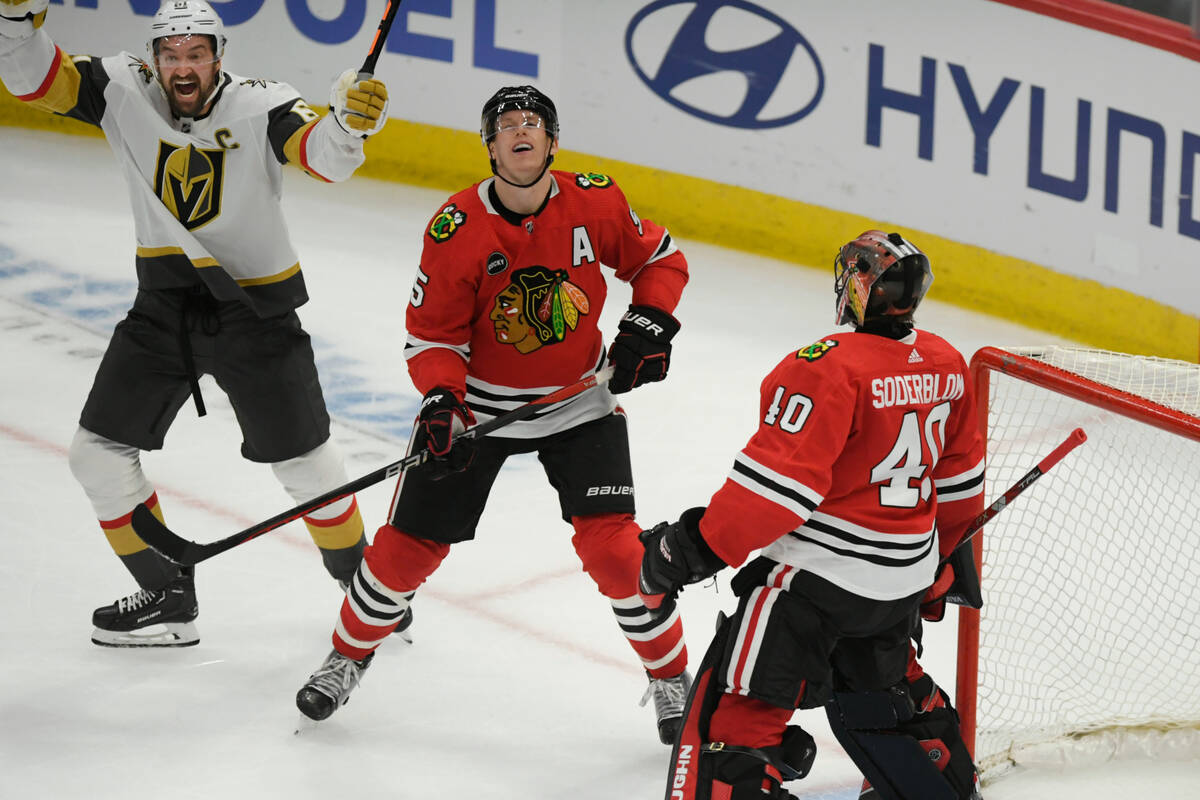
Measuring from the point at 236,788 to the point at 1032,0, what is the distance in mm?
3692

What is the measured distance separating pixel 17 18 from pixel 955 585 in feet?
6.56

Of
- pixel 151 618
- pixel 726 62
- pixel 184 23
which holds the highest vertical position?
pixel 184 23

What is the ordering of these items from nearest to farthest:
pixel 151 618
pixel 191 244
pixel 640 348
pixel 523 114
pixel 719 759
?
1. pixel 719 759
2. pixel 523 114
3. pixel 640 348
4. pixel 191 244
5. pixel 151 618

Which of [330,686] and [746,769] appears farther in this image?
[330,686]

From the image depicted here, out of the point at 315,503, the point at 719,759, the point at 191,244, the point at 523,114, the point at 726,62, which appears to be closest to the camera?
the point at 719,759

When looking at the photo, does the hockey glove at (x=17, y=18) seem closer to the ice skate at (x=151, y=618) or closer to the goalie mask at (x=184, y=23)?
the goalie mask at (x=184, y=23)

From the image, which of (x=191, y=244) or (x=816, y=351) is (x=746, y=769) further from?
(x=191, y=244)

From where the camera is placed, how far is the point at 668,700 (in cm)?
303

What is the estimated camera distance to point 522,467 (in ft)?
14.2

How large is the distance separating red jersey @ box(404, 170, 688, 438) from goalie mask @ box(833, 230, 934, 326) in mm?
657

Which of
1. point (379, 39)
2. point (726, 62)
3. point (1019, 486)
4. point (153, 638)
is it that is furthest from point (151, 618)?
point (726, 62)

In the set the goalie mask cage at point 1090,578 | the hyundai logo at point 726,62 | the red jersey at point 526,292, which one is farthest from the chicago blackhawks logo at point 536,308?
the hyundai logo at point 726,62

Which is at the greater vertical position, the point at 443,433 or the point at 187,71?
the point at 187,71

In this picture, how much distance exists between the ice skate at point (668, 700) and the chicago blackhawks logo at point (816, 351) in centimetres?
100
